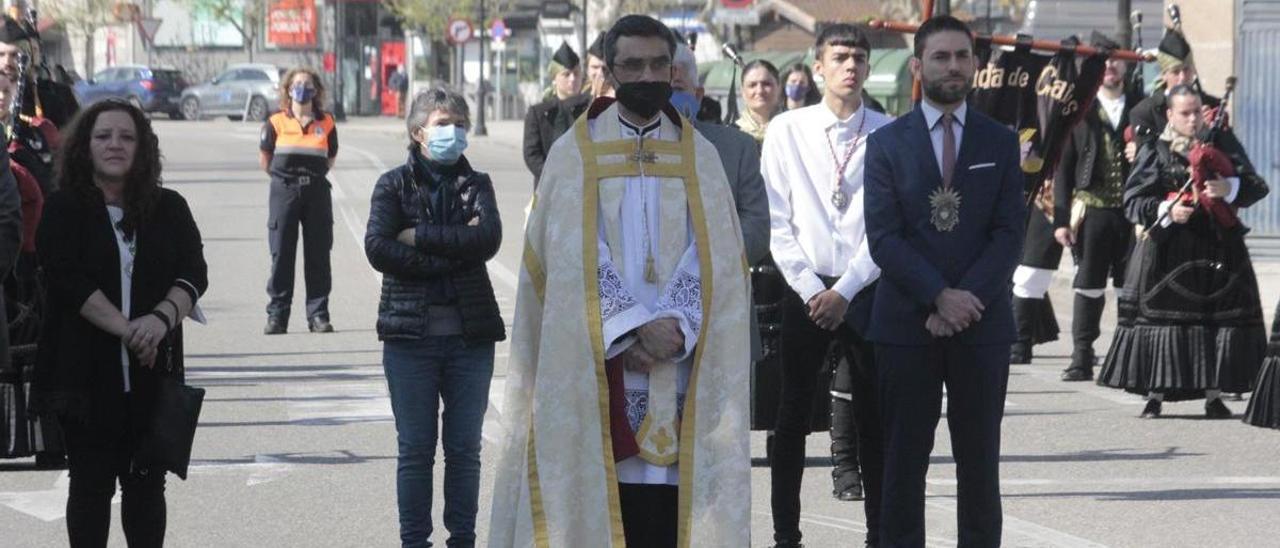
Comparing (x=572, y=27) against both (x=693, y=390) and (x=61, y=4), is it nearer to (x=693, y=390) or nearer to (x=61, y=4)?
(x=61, y=4)

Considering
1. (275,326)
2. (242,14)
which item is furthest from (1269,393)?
(242,14)

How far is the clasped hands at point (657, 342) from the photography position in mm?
6082

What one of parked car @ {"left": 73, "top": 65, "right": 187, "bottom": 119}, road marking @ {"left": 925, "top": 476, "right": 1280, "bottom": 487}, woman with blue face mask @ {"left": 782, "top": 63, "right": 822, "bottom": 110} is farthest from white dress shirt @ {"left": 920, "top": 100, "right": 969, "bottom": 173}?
parked car @ {"left": 73, "top": 65, "right": 187, "bottom": 119}

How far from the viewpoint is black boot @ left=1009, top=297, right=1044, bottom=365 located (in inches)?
580

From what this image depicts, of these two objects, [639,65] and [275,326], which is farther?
[275,326]

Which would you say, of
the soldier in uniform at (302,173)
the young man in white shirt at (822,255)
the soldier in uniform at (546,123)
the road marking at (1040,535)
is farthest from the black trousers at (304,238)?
the young man in white shirt at (822,255)

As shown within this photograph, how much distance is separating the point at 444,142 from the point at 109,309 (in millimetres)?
1375

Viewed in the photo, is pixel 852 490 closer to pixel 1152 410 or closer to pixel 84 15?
pixel 1152 410

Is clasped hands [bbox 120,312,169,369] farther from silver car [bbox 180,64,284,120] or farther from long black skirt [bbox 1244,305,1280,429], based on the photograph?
silver car [bbox 180,64,284,120]

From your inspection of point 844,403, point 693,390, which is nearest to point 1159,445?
point 844,403

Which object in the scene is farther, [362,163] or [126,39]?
[126,39]

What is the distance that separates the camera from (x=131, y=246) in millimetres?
7305

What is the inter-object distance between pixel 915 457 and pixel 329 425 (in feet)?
16.5

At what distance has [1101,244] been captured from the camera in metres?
14.4
